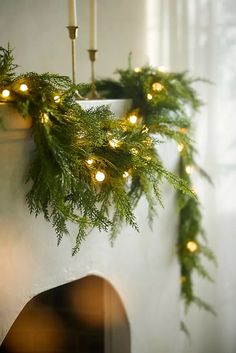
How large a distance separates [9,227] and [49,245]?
7.6 inches

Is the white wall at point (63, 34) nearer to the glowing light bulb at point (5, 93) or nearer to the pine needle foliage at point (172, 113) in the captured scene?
the pine needle foliage at point (172, 113)

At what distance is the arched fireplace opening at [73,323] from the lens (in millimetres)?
2277

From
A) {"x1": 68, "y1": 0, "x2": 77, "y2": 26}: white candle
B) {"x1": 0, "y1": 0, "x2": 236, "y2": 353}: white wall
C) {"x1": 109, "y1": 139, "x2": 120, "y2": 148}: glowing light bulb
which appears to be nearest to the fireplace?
{"x1": 0, "y1": 0, "x2": 236, "y2": 353}: white wall

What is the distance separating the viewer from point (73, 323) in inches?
95.1

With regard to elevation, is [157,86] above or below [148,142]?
above

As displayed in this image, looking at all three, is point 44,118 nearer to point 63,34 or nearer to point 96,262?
point 96,262

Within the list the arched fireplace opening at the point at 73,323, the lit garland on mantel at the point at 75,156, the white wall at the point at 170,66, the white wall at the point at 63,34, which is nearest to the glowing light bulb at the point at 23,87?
the lit garland on mantel at the point at 75,156

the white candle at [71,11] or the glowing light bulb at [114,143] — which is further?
the white candle at [71,11]

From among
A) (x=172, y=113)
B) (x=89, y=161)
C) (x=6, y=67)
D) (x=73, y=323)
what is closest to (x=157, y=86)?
(x=172, y=113)

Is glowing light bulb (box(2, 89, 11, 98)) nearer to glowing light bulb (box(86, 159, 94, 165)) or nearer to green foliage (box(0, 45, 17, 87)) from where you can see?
green foliage (box(0, 45, 17, 87))

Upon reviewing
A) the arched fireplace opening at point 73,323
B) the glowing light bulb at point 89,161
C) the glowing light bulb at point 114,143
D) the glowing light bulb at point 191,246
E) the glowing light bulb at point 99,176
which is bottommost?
the arched fireplace opening at point 73,323

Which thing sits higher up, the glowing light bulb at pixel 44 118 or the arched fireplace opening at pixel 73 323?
the glowing light bulb at pixel 44 118

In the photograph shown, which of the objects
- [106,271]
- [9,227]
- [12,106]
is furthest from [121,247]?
[12,106]

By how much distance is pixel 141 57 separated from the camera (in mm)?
2752
